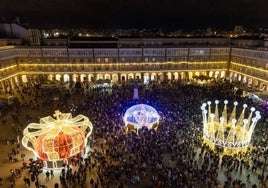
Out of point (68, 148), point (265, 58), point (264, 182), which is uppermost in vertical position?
point (265, 58)

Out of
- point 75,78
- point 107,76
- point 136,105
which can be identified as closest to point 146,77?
point 107,76

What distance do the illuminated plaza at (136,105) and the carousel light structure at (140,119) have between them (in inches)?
4.7

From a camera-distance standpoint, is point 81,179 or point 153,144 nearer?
point 81,179

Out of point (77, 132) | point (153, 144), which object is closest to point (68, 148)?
point (77, 132)

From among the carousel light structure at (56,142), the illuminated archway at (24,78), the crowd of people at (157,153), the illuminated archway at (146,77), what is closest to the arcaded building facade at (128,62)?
the illuminated archway at (146,77)

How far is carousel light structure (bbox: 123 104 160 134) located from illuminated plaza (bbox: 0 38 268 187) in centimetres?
12

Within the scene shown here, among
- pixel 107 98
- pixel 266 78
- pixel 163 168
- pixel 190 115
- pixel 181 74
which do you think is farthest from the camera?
pixel 181 74

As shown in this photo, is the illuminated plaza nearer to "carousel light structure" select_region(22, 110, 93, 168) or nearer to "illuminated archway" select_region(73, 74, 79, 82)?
"carousel light structure" select_region(22, 110, 93, 168)

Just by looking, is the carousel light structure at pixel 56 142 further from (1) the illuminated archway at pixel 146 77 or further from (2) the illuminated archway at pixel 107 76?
(1) the illuminated archway at pixel 146 77

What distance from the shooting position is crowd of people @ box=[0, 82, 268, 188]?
68.2 ft

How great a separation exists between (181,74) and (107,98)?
86.8 feet

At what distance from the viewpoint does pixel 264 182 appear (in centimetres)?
2084

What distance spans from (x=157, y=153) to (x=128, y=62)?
38.1m

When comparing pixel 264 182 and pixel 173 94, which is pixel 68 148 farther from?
pixel 173 94
